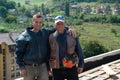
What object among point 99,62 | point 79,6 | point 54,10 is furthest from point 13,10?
point 99,62

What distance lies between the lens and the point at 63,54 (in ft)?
13.3

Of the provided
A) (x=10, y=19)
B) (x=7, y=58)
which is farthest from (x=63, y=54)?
(x=10, y=19)

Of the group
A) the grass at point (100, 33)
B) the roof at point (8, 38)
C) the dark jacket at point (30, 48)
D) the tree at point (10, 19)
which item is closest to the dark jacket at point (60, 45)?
the dark jacket at point (30, 48)

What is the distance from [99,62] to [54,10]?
274 ft

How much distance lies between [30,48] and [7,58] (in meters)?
25.3

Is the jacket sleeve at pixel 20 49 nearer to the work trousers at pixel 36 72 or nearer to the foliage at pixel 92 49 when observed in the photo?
the work trousers at pixel 36 72

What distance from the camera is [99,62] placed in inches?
268

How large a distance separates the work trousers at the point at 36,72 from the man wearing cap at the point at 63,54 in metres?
0.13

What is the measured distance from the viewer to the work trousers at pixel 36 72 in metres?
4.00

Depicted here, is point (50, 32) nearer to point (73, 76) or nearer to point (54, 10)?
point (73, 76)

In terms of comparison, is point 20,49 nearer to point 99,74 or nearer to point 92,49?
point 99,74

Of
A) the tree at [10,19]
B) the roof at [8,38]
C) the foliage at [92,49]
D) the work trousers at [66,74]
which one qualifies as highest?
the work trousers at [66,74]

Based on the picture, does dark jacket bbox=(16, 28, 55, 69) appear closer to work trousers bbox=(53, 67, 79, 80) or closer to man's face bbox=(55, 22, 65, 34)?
man's face bbox=(55, 22, 65, 34)

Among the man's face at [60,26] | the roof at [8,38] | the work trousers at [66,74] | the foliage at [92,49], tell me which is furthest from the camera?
the foliage at [92,49]
